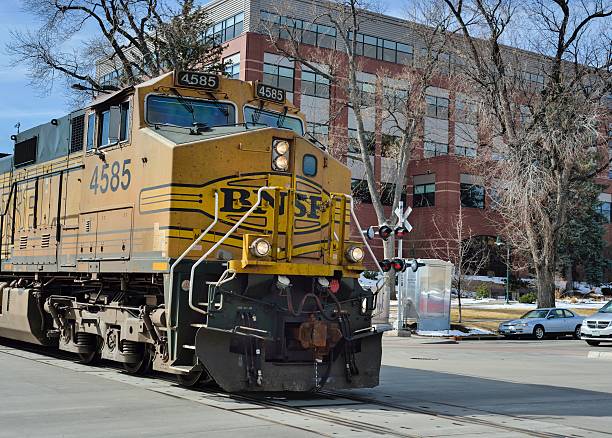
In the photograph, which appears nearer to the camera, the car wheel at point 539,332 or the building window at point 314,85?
the car wheel at point 539,332

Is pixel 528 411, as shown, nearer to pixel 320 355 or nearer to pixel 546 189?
pixel 320 355

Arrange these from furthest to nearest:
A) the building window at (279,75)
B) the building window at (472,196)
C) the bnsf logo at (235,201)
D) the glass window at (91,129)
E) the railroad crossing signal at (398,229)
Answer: the building window at (472,196)
the building window at (279,75)
the railroad crossing signal at (398,229)
the glass window at (91,129)
the bnsf logo at (235,201)

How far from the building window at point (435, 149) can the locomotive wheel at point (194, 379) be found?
5354 cm

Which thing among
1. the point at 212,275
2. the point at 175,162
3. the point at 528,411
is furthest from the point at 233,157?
the point at 528,411


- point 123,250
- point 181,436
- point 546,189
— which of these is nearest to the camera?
Answer: point 181,436

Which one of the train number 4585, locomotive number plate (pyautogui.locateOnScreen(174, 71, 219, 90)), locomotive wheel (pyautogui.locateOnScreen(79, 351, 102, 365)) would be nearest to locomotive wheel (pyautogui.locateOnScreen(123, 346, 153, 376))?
locomotive wheel (pyautogui.locateOnScreen(79, 351, 102, 365))

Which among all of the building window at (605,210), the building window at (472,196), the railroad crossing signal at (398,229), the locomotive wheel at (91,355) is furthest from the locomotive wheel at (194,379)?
the building window at (605,210)

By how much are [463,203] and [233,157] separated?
5498cm

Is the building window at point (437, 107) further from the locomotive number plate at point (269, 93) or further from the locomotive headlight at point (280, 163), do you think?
the locomotive headlight at point (280, 163)

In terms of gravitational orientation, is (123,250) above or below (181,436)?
above

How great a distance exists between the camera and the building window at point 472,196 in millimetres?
63781

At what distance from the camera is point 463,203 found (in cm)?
6419

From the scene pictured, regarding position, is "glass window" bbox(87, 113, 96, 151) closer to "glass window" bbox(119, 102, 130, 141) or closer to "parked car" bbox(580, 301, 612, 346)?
"glass window" bbox(119, 102, 130, 141)

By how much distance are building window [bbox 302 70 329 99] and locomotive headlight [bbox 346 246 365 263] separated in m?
44.9
